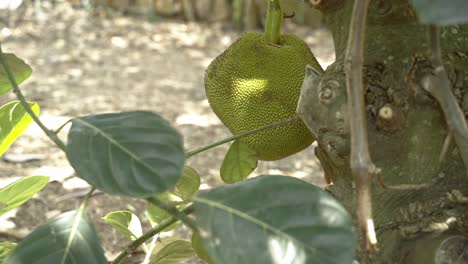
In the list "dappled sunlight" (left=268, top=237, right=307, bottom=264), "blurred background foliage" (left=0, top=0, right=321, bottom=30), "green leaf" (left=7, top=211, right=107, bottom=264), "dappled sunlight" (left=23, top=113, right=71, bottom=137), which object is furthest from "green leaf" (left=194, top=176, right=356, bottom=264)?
"blurred background foliage" (left=0, top=0, right=321, bottom=30)

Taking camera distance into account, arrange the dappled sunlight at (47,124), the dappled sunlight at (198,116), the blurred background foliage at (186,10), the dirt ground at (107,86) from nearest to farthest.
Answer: the dirt ground at (107,86)
the dappled sunlight at (47,124)
the dappled sunlight at (198,116)
the blurred background foliage at (186,10)

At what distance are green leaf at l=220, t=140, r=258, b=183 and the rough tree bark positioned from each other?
9.5 inches

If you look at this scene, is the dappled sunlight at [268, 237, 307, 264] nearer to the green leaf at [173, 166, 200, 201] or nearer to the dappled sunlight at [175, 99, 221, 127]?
the green leaf at [173, 166, 200, 201]

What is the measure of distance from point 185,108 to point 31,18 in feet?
5.76

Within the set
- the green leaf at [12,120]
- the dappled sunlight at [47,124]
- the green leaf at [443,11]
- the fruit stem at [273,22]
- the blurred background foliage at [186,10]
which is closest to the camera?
the green leaf at [443,11]

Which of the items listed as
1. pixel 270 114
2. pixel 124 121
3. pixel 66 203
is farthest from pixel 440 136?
pixel 66 203

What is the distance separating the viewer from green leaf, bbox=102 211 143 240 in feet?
3.48

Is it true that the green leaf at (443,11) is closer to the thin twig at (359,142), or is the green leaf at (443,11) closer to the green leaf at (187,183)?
the thin twig at (359,142)

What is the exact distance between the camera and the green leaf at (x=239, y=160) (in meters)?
1.08

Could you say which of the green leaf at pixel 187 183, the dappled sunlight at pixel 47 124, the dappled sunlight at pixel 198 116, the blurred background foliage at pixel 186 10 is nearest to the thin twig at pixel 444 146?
the green leaf at pixel 187 183

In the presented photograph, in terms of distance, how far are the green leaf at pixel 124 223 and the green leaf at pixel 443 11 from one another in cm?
69

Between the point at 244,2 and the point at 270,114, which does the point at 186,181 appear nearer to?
the point at 270,114

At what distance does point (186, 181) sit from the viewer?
105 centimetres

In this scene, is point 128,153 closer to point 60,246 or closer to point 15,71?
point 60,246
